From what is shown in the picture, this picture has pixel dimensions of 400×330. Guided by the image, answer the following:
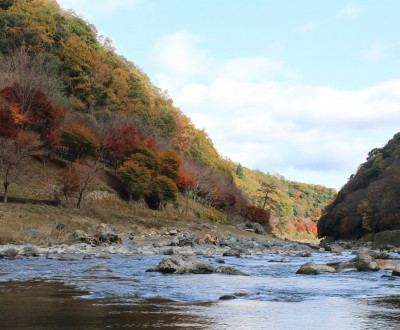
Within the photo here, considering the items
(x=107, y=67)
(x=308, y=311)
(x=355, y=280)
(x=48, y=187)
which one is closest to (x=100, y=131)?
(x=48, y=187)

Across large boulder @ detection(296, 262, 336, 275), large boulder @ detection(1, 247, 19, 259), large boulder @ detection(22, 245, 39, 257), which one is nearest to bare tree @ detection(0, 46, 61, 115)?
large boulder @ detection(22, 245, 39, 257)

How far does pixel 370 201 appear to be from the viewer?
79312 mm

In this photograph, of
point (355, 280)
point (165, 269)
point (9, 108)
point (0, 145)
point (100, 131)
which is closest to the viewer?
point (355, 280)

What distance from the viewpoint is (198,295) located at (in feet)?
32.7

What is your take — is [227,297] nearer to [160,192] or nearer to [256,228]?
[160,192]

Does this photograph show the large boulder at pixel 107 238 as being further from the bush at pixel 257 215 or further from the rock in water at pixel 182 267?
the bush at pixel 257 215

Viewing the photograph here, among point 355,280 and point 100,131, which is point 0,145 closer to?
point 100,131

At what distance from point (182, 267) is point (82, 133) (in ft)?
133

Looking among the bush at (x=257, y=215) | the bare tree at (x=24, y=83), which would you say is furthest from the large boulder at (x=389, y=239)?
the bare tree at (x=24, y=83)

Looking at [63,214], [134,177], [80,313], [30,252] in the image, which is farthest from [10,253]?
[134,177]

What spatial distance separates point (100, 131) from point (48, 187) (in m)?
15.3

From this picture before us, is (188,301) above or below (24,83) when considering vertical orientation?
below

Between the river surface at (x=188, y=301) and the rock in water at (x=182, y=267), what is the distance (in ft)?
1.47

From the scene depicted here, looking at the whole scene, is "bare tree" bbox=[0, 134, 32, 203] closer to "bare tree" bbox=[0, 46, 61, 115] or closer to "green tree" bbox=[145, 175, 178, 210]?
"bare tree" bbox=[0, 46, 61, 115]
